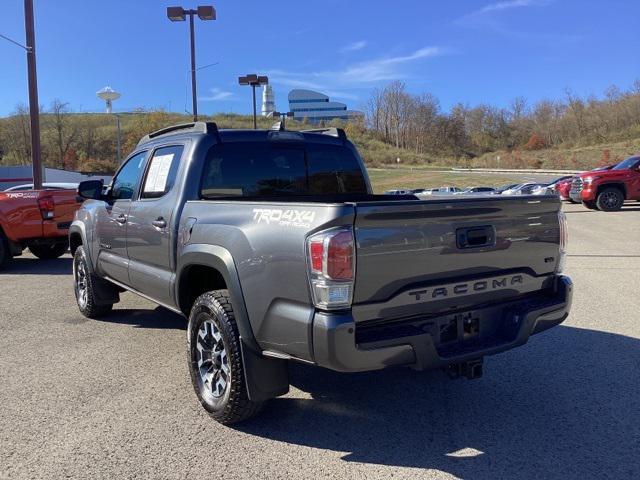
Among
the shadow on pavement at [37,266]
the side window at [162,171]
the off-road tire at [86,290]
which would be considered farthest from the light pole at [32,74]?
the side window at [162,171]

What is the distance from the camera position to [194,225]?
3.90m

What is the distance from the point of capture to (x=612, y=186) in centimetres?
1905

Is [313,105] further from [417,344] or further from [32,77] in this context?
[417,344]

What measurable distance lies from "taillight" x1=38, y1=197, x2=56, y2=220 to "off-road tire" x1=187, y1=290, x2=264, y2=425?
7.20 metres

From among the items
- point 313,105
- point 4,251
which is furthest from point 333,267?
point 313,105

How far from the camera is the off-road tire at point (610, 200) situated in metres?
19.0

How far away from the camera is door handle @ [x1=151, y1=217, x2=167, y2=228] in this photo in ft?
14.2

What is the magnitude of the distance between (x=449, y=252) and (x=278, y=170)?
1913 millimetres

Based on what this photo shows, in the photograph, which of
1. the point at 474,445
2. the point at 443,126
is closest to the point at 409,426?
the point at 474,445

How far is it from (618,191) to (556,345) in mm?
16097

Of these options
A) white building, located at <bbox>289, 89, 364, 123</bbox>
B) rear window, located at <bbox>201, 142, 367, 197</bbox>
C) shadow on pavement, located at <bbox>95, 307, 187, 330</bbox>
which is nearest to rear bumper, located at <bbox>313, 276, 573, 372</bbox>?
rear window, located at <bbox>201, 142, 367, 197</bbox>

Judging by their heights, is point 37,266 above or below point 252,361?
below

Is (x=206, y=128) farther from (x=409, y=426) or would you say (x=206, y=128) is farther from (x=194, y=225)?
(x=409, y=426)

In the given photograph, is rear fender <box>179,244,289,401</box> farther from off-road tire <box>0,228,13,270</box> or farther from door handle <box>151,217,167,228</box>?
off-road tire <box>0,228,13,270</box>
